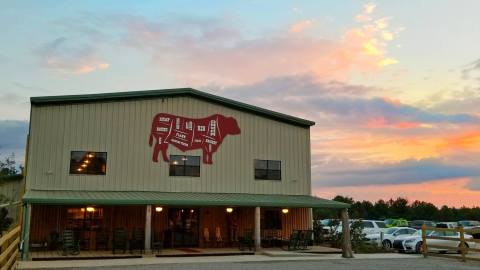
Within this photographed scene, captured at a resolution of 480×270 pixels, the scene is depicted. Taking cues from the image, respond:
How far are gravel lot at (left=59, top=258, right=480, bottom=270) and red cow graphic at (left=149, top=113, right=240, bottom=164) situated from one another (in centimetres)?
751

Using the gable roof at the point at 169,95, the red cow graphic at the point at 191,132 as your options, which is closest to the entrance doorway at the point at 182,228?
the red cow graphic at the point at 191,132

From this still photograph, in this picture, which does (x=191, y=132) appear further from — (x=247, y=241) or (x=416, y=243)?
(x=416, y=243)

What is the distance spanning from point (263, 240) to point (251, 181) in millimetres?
2921

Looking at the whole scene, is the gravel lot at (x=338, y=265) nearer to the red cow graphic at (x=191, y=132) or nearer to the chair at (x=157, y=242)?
the chair at (x=157, y=242)

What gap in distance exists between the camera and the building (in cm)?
2145

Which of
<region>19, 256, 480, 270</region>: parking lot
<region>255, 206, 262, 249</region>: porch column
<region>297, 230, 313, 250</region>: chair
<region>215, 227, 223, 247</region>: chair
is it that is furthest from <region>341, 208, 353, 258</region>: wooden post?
<region>215, 227, 223, 247</region>: chair

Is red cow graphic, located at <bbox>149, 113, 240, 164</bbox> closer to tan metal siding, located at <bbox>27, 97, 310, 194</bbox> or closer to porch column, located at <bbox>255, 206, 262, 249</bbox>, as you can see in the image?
tan metal siding, located at <bbox>27, 97, 310, 194</bbox>

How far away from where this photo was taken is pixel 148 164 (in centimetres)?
2295

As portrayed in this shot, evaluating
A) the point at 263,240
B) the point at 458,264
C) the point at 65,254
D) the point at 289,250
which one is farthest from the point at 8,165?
the point at 458,264

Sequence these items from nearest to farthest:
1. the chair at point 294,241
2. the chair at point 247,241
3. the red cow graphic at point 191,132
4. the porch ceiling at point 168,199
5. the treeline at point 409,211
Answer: the porch ceiling at point 168,199
the chair at point 247,241
the chair at point 294,241
the red cow graphic at point 191,132
the treeline at point 409,211

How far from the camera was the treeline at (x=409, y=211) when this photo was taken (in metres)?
66.8

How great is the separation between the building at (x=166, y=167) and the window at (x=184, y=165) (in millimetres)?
46

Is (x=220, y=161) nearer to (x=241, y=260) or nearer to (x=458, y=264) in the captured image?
(x=241, y=260)

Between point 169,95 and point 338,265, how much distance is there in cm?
1107
